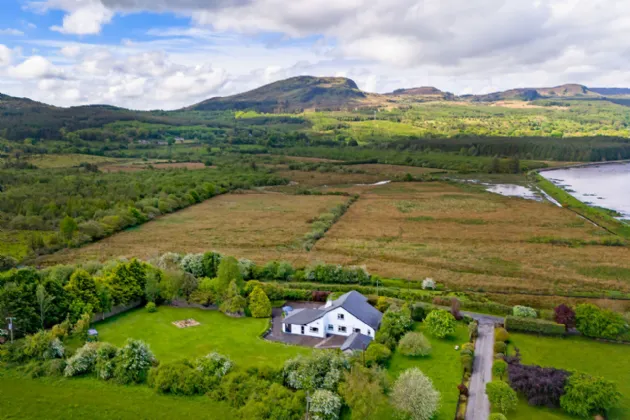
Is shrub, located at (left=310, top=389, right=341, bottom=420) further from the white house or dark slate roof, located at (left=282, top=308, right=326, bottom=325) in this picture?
dark slate roof, located at (left=282, top=308, right=326, bottom=325)

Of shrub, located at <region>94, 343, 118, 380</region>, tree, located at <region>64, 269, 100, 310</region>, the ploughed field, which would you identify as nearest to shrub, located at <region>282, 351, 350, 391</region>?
shrub, located at <region>94, 343, 118, 380</region>

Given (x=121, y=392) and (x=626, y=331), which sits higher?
(x=626, y=331)

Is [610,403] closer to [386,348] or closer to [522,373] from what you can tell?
[522,373]

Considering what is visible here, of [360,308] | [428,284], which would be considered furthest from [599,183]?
[360,308]

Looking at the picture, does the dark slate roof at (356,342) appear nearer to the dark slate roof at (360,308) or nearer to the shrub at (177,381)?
the dark slate roof at (360,308)

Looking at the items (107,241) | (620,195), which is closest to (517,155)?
(620,195)

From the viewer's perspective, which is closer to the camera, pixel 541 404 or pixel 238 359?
pixel 541 404

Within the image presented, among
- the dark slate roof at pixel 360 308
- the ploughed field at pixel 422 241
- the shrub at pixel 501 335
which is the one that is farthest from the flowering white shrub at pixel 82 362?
the shrub at pixel 501 335
